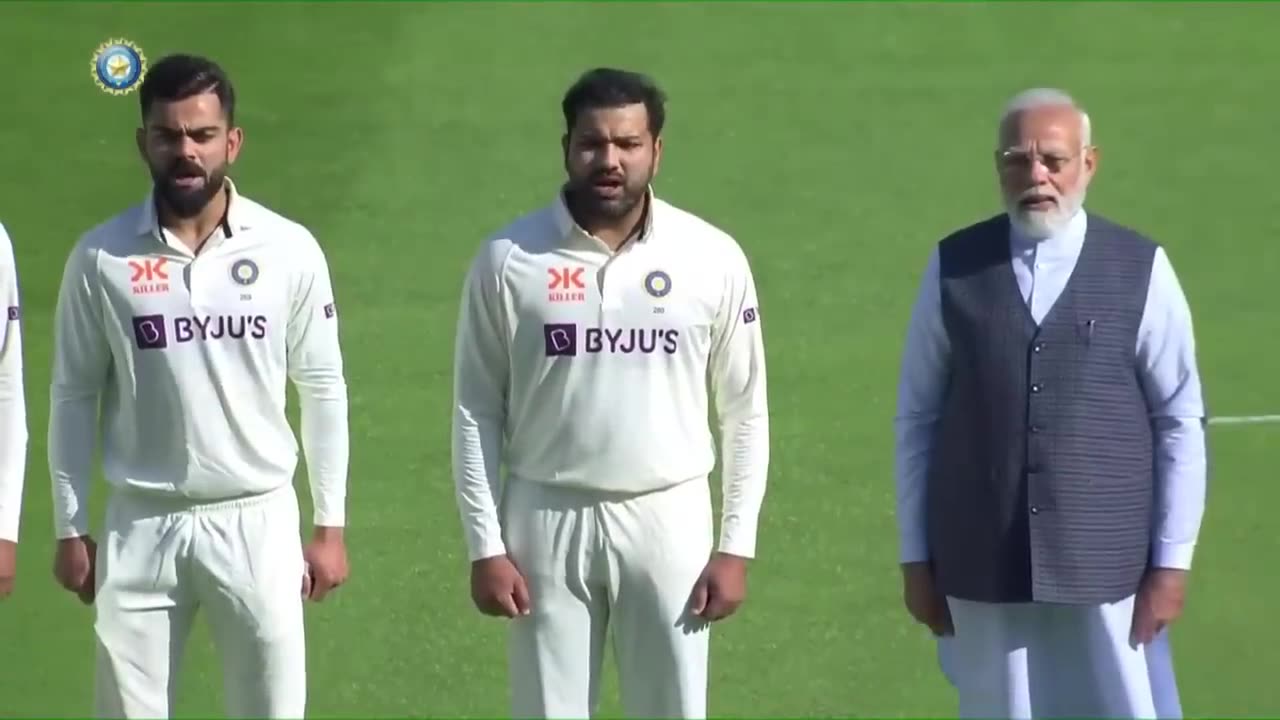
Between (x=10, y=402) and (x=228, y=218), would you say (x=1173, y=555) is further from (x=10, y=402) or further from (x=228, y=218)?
(x=10, y=402)

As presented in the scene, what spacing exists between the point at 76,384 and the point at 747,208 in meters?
5.32

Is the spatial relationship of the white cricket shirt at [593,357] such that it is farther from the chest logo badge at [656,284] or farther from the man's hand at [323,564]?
the man's hand at [323,564]

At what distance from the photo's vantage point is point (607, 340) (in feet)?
15.3

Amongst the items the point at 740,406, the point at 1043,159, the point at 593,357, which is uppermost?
the point at 1043,159

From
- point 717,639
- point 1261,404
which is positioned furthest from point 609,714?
point 1261,404

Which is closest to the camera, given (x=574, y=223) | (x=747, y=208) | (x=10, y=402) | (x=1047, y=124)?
(x=1047, y=124)

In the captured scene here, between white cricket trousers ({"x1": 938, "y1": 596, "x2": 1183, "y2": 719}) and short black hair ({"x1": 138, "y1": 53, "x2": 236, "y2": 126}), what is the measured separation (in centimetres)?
190

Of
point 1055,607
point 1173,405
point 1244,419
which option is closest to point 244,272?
point 1055,607

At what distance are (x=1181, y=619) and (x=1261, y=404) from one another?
154cm

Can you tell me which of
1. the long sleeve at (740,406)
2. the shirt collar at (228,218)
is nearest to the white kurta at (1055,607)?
the long sleeve at (740,406)

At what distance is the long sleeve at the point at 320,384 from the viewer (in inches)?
193

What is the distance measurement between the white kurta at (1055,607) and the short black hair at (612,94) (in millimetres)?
662

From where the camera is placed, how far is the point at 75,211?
9.86 m

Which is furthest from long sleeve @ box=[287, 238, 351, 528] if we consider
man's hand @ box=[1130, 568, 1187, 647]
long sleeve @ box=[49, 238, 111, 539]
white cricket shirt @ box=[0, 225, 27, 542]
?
man's hand @ box=[1130, 568, 1187, 647]
